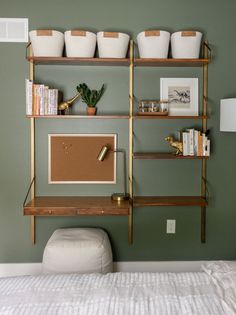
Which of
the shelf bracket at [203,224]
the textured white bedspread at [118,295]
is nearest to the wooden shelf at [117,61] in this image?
the shelf bracket at [203,224]

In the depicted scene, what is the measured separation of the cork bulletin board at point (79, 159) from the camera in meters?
2.98

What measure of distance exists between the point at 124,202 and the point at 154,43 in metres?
1.31

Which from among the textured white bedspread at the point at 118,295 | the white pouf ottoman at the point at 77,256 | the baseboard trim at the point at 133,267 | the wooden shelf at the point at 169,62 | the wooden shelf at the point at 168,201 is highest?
the wooden shelf at the point at 169,62

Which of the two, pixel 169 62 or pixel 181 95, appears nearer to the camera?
pixel 169 62

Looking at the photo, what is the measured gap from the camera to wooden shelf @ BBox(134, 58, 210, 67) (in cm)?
273

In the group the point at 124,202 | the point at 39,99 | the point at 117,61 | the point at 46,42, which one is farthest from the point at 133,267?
the point at 46,42

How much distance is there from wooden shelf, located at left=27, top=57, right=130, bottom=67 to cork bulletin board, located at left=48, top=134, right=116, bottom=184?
0.61m

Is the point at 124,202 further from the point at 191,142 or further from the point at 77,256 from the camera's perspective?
the point at 191,142

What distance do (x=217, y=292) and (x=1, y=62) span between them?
8.01 ft

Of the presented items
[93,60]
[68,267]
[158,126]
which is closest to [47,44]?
[93,60]

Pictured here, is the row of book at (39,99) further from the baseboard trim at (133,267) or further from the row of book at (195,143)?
the baseboard trim at (133,267)

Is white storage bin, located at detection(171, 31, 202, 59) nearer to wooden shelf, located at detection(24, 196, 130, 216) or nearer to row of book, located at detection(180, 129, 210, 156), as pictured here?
row of book, located at detection(180, 129, 210, 156)

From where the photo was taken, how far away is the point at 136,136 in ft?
9.83

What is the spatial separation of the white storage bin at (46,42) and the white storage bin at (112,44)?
0.33 m
